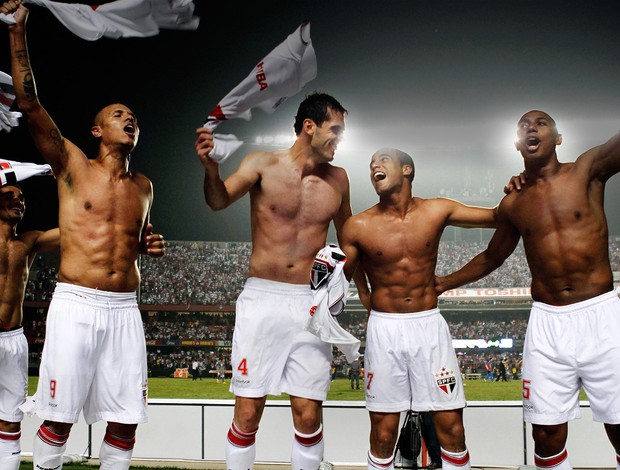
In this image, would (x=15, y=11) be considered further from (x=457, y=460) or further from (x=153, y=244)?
(x=457, y=460)

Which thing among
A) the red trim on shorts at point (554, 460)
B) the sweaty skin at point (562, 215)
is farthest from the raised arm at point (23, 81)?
the red trim on shorts at point (554, 460)

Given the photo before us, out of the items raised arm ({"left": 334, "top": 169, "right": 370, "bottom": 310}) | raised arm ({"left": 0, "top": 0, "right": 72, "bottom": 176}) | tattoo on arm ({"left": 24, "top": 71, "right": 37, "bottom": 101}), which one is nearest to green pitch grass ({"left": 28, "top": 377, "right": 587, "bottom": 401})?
raised arm ({"left": 334, "top": 169, "right": 370, "bottom": 310})

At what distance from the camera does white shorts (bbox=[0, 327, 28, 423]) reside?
171 inches

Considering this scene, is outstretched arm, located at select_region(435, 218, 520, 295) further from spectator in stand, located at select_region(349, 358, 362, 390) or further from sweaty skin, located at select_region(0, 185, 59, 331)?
spectator in stand, located at select_region(349, 358, 362, 390)

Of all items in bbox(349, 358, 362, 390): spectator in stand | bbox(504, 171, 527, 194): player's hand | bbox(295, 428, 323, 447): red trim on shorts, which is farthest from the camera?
bbox(349, 358, 362, 390): spectator in stand

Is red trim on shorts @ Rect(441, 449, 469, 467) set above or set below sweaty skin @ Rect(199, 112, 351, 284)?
below

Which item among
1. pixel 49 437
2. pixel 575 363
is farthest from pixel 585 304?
pixel 49 437

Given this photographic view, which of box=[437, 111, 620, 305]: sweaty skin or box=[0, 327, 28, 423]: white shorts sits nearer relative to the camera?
box=[437, 111, 620, 305]: sweaty skin

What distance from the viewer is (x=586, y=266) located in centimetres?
343

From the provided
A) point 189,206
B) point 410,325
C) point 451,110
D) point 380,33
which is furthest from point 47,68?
point 410,325

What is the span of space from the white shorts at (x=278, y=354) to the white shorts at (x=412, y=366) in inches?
13.4

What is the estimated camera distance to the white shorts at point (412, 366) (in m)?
3.57

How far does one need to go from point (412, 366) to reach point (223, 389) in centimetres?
448

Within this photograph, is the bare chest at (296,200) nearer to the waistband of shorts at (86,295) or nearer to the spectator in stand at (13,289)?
the waistband of shorts at (86,295)
